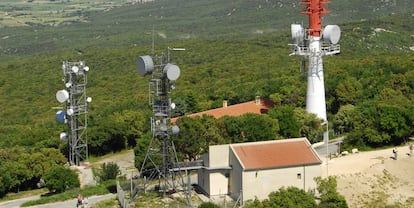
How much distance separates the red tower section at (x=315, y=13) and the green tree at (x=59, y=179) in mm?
20685

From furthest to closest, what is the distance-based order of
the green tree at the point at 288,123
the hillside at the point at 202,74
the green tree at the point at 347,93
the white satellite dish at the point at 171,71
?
the hillside at the point at 202,74, the green tree at the point at 347,93, the green tree at the point at 288,123, the white satellite dish at the point at 171,71

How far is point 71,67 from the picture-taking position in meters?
49.1

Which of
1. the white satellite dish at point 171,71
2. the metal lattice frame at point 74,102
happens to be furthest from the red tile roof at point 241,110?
the white satellite dish at point 171,71

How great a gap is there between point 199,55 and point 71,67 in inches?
3288

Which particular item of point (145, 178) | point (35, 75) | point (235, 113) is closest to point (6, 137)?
point (235, 113)

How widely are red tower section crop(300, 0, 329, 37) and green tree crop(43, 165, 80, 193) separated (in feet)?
67.9

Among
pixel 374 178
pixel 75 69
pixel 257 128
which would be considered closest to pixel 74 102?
pixel 75 69

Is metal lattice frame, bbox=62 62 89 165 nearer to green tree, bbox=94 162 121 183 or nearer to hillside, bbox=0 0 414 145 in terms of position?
green tree, bbox=94 162 121 183

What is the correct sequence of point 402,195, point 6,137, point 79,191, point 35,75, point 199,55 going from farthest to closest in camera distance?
point 199,55, point 35,75, point 6,137, point 79,191, point 402,195

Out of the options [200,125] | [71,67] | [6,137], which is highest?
[71,67]

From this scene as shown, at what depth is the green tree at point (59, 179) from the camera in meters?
42.1

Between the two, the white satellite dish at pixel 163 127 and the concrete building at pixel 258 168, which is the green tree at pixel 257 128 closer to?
the concrete building at pixel 258 168

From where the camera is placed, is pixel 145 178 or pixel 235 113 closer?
pixel 145 178

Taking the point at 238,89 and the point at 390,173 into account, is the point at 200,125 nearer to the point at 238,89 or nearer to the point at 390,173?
the point at 390,173
